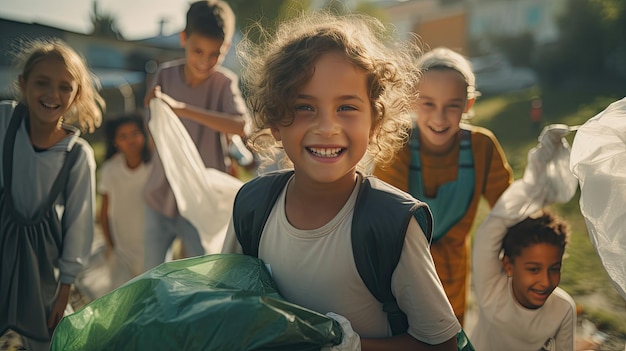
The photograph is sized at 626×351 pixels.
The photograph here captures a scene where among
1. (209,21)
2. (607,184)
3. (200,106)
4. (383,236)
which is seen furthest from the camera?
(200,106)

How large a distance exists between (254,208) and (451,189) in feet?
3.51

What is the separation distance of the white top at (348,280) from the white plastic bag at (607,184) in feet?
2.14

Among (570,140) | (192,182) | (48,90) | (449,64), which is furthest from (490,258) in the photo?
(570,140)

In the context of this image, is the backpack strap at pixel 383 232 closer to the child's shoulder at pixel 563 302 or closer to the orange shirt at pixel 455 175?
the orange shirt at pixel 455 175

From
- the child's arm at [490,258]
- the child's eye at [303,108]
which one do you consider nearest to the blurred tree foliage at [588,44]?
the child's arm at [490,258]

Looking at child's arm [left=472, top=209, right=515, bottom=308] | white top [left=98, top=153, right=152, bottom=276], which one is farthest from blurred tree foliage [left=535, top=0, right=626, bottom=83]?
child's arm [left=472, top=209, right=515, bottom=308]

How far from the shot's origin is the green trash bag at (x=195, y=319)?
1507 millimetres

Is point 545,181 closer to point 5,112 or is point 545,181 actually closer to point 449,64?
point 449,64

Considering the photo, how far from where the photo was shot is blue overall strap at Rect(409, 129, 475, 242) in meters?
2.70

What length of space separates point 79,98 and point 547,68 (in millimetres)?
13483

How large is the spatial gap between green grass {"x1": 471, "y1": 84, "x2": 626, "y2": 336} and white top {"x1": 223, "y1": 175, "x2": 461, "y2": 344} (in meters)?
1.86

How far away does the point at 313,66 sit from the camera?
1731mm

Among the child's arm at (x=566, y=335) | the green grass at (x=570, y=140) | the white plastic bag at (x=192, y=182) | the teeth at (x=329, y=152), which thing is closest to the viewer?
the teeth at (x=329, y=152)

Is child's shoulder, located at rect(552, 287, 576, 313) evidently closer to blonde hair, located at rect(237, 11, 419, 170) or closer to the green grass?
blonde hair, located at rect(237, 11, 419, 170)
